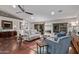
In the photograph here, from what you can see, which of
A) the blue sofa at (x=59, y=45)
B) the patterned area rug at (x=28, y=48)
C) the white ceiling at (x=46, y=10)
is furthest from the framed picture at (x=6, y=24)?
the blue sofa at (x=59, y=45)

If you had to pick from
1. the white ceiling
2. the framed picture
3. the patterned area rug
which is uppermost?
the white ceiling

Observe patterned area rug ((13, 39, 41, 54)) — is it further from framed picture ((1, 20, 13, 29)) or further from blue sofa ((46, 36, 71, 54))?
framed picture ((1, 20, 13, 29))

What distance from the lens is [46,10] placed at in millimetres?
2674

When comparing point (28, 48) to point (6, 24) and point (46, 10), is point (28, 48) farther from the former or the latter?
point (46, 10)

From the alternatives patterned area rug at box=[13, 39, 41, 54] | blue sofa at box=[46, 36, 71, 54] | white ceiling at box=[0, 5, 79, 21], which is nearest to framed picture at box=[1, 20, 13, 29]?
white ceiling at box=[0, 5, 79, 21]

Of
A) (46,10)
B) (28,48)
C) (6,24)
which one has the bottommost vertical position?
(28,48)

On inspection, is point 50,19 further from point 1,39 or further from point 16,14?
point 1,39

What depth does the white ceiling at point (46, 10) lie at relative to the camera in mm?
2598

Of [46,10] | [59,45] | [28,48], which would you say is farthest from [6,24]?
[59,45]

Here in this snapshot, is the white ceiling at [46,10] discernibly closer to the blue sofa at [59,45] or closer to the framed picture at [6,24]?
the framed picture at [6,24]

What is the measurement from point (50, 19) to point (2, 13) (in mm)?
1208

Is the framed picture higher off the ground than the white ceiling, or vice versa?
the white ceiling

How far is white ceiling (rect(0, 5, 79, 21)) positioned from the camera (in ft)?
8.52
